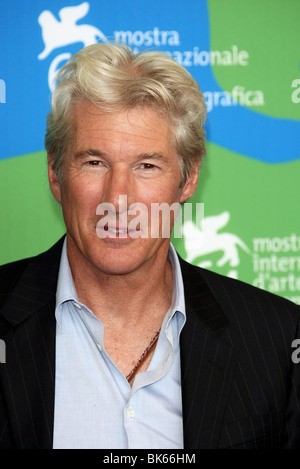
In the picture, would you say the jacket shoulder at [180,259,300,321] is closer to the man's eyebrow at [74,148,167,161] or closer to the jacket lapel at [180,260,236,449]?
the jacket lapel at [180,260,236,449]

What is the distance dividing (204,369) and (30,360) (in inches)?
20.3

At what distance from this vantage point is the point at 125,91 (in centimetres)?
179

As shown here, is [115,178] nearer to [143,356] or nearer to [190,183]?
[190,183]

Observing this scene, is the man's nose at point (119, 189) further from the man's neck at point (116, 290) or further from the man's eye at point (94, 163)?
the man's neck at point (116, 290)

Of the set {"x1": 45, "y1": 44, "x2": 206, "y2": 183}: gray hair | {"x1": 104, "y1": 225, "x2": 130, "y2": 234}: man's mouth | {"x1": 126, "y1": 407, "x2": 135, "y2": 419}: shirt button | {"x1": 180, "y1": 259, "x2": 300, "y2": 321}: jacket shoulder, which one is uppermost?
{"x1": 45, "y1": 44, "x2": 206, "y2": 183}: gray hair

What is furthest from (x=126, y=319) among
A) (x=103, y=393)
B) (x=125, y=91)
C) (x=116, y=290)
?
(x=125, y=91)

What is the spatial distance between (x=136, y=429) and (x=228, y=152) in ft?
5.31

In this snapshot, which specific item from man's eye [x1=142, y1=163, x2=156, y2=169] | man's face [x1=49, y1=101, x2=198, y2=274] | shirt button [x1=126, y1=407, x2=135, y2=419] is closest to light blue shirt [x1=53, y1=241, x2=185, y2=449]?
shirt button [x1=126, y1=407, x2=135, y2=419]

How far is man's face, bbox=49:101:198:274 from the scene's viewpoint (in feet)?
5.85

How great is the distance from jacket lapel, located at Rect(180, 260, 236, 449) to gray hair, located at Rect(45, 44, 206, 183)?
1.50 feet

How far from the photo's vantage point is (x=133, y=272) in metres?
1.94

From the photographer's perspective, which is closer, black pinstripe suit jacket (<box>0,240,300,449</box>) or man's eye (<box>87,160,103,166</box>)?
black pinstripe suit jacket (<box>0,240,300,449</box>)

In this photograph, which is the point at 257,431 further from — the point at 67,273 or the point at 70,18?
the point at 70,18

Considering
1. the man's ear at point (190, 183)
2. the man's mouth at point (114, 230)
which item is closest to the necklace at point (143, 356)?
the man's mouth at point (114, 230)
